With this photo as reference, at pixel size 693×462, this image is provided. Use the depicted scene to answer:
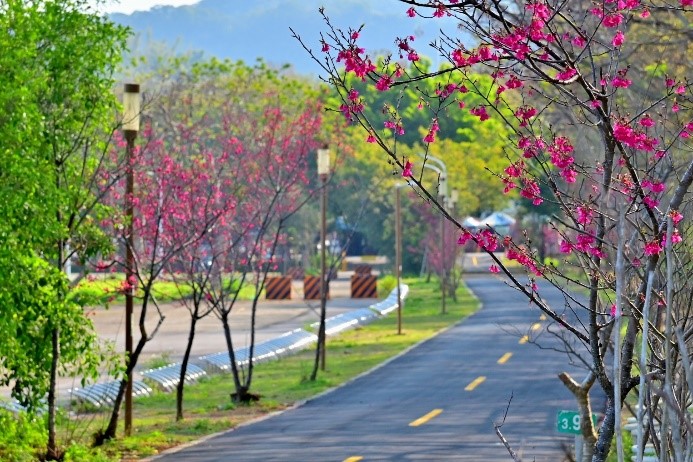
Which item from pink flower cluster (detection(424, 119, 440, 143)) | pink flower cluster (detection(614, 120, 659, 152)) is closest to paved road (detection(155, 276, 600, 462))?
pink flower cluster (detection(424, 119, 440, 143))

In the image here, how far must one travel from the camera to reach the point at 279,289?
60.2 meters

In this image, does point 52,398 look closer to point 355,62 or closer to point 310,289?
point 355,62

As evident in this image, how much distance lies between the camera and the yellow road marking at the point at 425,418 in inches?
858

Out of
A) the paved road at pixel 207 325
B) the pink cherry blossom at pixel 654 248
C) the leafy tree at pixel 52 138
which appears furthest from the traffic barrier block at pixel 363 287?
the pink cherry blossom at pixel 654 248

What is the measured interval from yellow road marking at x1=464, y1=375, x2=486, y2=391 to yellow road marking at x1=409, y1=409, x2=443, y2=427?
11.5 ft

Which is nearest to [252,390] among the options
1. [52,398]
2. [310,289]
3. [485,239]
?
[52,398]

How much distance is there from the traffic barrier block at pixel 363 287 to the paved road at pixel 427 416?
24621mm

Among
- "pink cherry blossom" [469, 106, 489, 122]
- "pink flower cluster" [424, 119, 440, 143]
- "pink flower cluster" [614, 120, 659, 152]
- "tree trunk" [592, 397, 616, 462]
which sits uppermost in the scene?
"pink cherry blossom" [469, 106, 489, 122]

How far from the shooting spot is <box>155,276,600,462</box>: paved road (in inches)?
731

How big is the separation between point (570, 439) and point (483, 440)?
140 cm

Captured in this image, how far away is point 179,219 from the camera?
82.9 feet

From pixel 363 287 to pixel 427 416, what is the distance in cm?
3837

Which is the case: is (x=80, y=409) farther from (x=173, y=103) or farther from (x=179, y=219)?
(x=173, y=103)

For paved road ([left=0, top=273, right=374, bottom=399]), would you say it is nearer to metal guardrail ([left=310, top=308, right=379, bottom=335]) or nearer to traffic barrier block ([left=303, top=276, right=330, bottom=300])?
traffic barrier block ([left=303, top=276, right=330, bottom=300])
